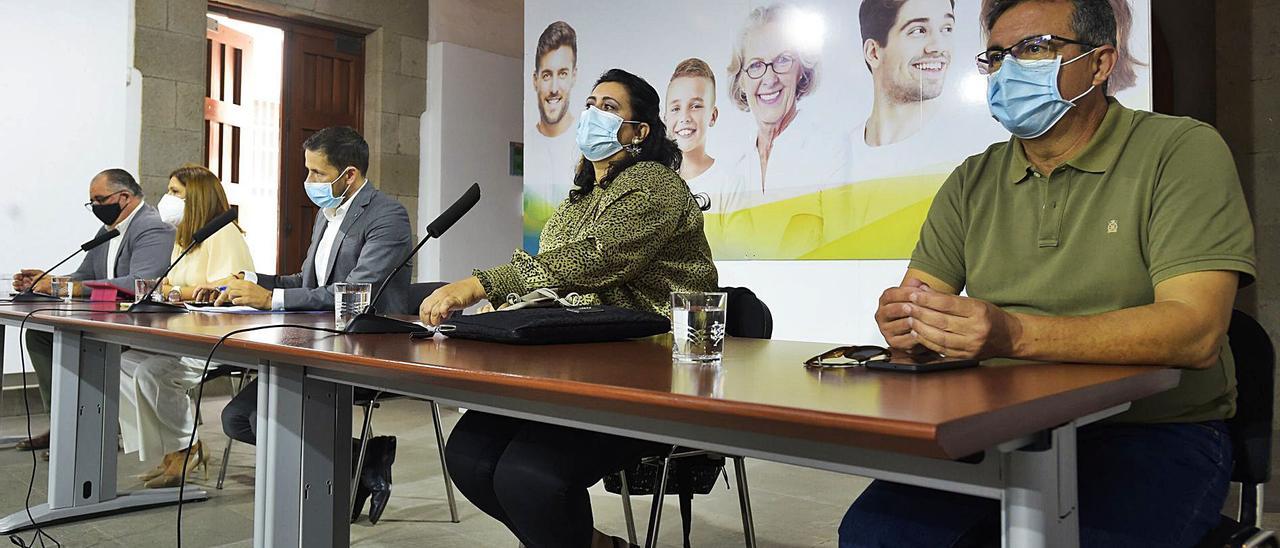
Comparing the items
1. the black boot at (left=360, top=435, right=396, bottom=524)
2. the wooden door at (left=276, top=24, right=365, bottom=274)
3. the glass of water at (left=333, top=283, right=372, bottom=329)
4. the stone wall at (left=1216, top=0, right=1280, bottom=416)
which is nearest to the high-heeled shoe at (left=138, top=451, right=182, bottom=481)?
the black boot at (left=360, top=435, right=396, bottom=524)

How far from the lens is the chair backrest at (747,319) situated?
6.32 ft

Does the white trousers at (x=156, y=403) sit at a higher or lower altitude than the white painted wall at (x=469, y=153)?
lower

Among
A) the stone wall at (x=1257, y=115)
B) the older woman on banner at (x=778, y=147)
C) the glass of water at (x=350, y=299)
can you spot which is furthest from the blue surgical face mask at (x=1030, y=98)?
the stone wall at (x=1257, y=115)

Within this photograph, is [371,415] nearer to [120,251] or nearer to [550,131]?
[120,251]

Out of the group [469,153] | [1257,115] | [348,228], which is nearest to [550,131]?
[469,153]

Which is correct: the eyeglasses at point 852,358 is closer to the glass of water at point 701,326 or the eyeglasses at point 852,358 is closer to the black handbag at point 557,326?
the glass of water at point 701,326

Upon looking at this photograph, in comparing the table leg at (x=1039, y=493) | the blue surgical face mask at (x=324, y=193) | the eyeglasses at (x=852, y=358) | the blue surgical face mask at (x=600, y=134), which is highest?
the blue surgical face mask at (x=600, y=134)

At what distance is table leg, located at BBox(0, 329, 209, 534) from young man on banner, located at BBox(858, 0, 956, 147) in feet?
9.09

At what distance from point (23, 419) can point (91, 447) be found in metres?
2.25

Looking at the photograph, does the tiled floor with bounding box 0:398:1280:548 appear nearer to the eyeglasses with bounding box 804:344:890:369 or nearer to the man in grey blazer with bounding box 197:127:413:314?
the man in grey blazer with bounding box 197:127:413:314

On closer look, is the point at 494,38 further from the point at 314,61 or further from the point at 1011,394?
the point at 1011,394

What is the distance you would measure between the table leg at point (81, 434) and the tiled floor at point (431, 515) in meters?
0.07

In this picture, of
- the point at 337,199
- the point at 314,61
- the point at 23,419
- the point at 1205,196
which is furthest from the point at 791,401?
the point at 314,61

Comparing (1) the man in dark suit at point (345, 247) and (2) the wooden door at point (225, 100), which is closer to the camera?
(1) the man in dark suit at point (345, 247)
